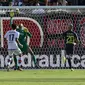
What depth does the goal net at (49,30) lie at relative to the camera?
16938mm

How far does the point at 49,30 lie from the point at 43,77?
10.5ft

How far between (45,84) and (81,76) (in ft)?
8.05

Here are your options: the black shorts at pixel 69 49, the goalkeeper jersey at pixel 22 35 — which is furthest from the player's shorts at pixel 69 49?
the goalkeeper jersey at pixel 22 35

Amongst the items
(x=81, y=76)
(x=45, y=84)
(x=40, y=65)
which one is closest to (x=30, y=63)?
(x=40, y=65)

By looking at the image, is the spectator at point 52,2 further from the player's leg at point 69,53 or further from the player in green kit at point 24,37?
the player's leg at point 69,53

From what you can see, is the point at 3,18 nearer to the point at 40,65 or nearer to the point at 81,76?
the point at 40,65

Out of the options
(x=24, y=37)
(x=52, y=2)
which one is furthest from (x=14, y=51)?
(x=52, y=2)

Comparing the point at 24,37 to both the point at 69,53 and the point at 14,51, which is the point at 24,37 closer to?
the point at 14,51

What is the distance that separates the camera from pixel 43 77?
46.8 feet

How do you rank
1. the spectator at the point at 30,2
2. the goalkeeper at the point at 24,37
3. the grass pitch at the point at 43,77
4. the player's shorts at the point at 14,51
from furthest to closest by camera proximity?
the spectator at the point at 30,2 < the goalkeeper at the point at 24,37 < the player's shorts at the point at 14,51 < the grass pitch at the point at 43,77

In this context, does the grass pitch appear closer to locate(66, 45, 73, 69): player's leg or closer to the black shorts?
locate(66, 45, 73, 69): player's leg

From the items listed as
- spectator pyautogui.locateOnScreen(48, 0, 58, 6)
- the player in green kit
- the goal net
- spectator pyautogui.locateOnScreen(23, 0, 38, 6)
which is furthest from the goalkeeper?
spectator pyautogui.locateOnScreen(48, 0, 58, 6)

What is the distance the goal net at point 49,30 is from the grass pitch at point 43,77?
448 millimetres

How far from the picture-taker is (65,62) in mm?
16969
